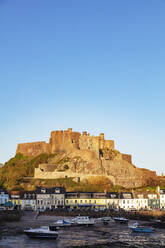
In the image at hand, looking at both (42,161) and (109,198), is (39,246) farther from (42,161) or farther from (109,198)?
(42,161)

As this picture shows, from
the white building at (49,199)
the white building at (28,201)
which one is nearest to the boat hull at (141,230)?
the white building at (49,199)

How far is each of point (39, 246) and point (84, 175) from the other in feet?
168

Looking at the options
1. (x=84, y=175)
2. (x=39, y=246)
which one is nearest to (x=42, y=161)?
(x=84, y=175)

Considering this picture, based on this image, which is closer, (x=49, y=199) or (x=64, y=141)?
(x=49, y=199)

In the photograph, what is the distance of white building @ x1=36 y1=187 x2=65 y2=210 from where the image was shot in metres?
62.4

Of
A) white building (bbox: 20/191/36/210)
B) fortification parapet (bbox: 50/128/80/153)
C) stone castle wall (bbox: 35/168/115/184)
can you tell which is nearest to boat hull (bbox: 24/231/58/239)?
white building (bbox: 20/191/36/210)

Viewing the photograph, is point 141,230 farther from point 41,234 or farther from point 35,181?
point 35,181

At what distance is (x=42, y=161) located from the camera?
88.9 metres

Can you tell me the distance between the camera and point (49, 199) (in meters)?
62.7

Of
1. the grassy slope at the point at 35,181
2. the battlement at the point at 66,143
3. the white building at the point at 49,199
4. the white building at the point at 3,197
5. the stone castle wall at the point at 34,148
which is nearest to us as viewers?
the white building at the point at 49,199

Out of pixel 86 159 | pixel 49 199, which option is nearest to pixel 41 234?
pixel 49 199

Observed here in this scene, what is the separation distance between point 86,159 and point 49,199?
2229 cm

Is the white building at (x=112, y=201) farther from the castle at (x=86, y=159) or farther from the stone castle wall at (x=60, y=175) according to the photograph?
the castle at (x=86, y=159)

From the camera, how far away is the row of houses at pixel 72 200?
62562mm
